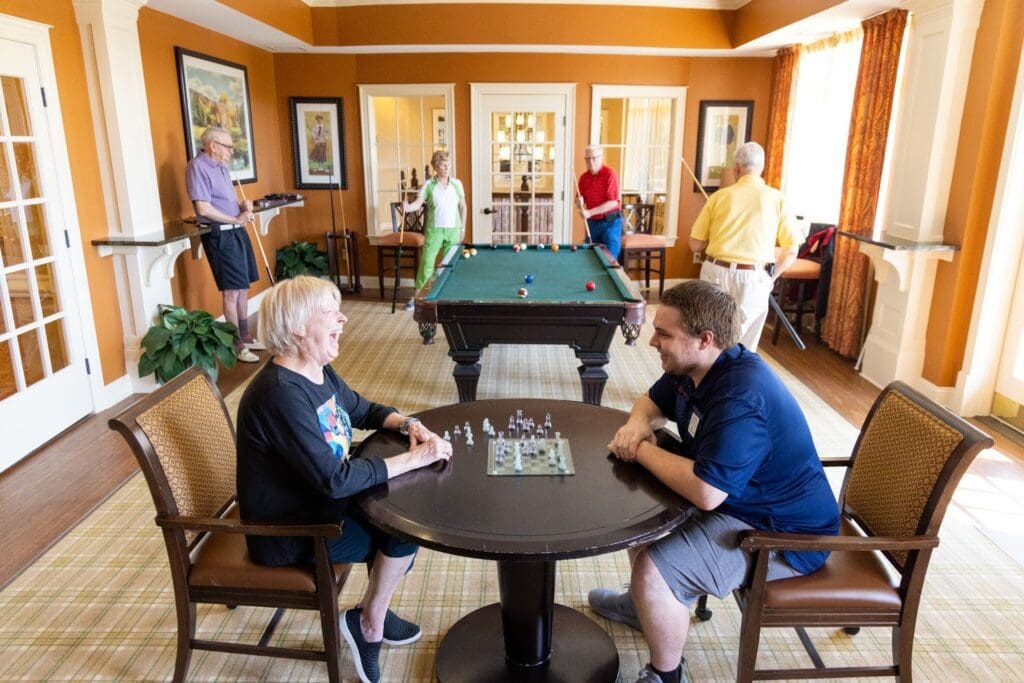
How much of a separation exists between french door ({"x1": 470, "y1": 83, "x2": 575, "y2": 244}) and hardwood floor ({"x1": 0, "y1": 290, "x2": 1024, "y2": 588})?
3310 millimetres

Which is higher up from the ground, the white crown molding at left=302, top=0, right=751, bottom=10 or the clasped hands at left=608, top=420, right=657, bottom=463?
the white crown molding at left=302, top=0, right=751, bottom=10

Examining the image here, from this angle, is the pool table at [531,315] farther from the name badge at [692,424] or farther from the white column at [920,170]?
the white column at [920,170]

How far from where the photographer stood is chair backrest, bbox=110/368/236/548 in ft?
5.68

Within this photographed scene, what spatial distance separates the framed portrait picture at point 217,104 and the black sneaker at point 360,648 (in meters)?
4.05

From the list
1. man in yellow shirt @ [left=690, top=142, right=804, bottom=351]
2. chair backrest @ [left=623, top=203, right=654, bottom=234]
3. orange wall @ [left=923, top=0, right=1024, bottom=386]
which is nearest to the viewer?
orange wall @ [left=923, top=0, right=1024, bottom=386]

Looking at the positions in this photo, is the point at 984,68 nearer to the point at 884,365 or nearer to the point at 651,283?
the point at 884,365

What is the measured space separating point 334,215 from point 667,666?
6096 millimetres

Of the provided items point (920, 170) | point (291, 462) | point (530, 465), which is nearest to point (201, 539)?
point (291, 462)

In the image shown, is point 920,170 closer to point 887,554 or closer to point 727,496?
point 887,554

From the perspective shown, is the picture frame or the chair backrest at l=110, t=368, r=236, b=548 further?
the picture frame

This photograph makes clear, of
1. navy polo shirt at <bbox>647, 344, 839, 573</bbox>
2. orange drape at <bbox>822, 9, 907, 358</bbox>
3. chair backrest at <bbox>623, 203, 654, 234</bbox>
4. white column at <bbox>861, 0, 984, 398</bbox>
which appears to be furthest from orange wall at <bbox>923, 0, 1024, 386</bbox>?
chair backrest at <bbox>623, 203, 654, 234</bbox>

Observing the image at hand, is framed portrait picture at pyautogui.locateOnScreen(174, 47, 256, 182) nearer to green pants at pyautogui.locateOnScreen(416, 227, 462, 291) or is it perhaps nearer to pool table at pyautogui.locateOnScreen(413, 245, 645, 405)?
green pants at pyautogui.locateOnScreen(416, 227, 462, 291)

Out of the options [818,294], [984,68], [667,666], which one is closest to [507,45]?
[818,294]

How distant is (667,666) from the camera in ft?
5.92
